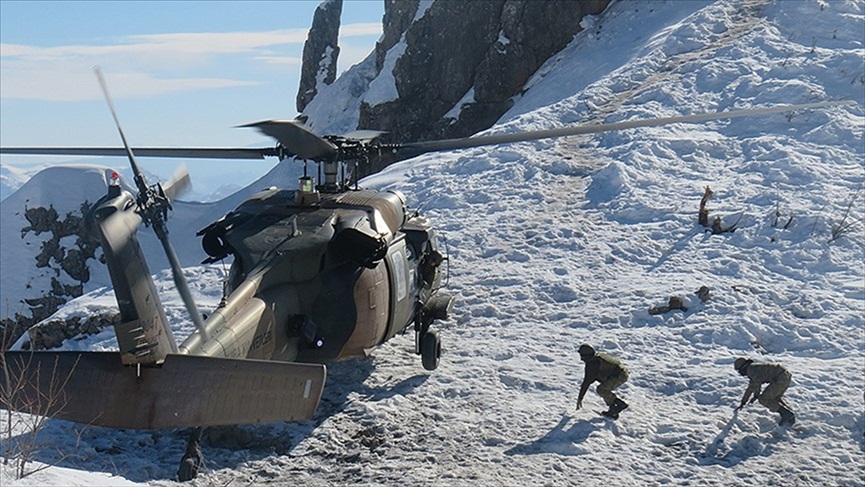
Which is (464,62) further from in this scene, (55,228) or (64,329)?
(55,228)

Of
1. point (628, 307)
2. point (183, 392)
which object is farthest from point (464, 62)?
A: point (183, 392)

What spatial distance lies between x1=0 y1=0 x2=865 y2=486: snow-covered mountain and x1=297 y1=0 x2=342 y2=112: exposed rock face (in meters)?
31.6

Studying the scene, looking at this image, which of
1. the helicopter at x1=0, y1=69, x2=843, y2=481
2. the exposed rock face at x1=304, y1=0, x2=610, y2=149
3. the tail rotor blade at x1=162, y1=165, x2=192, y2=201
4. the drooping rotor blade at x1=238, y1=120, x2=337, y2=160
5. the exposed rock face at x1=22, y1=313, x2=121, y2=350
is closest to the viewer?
the helicopter at x1=0, y1=69, x2=843, y2=481

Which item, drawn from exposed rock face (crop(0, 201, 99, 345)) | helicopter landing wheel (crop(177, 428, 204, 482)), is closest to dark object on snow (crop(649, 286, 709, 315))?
helicopter landing wheel (crop(177, 428, 204, 482))

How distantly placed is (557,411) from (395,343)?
3.61 metres

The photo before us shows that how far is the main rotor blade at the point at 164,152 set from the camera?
11.2 meters

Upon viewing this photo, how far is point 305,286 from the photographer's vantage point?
10133mm

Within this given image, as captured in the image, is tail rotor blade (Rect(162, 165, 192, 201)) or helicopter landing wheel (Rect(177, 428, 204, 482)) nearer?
tail rotor blade (Rect(162, 165, 192, 201))

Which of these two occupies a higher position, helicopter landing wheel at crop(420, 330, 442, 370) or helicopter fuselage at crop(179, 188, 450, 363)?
helicopter fuselage at crop(179, 188, 450, 363)

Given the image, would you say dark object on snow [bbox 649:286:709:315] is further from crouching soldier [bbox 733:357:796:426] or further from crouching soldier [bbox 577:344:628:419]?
crouching soldier [bbox 577:344:628:419]

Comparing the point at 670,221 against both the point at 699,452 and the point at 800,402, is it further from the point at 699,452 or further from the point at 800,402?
the point at 699,452

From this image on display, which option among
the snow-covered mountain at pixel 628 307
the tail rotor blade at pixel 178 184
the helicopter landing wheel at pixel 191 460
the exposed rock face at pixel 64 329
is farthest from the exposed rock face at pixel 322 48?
the tail rotor blade at pixel 178 184

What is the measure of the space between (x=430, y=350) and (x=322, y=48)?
47000mm

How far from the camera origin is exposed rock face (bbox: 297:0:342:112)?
55062mm
